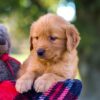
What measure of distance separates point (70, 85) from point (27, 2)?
9.23 metres

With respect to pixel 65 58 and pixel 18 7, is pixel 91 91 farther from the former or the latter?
pixel 65 58

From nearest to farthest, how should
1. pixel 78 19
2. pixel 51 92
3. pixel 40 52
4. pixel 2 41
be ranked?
pixel 51 92 < pixel 40 52 < pixel 2 41 < pixel 78 19

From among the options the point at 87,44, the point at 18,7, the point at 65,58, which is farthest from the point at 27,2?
the point at 65,58

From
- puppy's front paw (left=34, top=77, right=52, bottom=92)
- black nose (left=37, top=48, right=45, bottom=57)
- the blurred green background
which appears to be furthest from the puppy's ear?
the blurred green background

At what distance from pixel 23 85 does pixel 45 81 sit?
0.13 metres

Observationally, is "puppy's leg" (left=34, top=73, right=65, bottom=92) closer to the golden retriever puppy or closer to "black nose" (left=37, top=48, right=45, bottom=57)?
the golden retriever puppy

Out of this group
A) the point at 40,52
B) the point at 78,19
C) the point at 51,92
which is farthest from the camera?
the point at 78,19

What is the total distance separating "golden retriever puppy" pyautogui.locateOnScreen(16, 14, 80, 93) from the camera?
9.96 feet

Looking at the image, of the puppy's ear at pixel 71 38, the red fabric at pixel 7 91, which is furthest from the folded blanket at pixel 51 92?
the puppy's ear at pixel 71 38

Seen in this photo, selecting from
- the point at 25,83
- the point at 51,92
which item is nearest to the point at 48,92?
the point at 51,92

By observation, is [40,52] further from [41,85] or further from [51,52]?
[41,85]

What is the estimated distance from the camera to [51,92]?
2893 mm

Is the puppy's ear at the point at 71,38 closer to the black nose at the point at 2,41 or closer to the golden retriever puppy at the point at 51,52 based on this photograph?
the golden retriever puppy at the point at 51,52

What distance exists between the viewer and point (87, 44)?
10758mm
